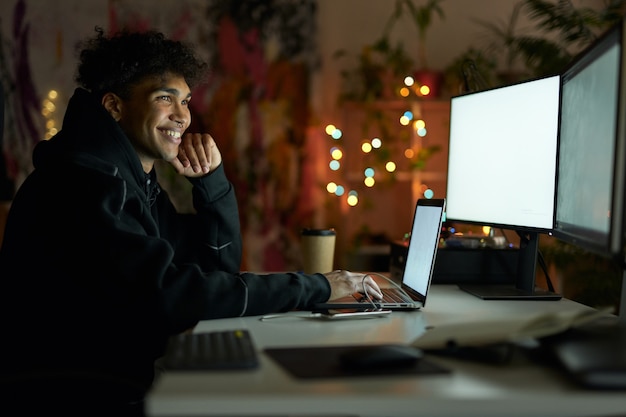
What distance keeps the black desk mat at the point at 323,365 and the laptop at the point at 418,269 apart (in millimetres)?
447

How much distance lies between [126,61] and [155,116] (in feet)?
0.57

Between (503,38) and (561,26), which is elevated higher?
(503,38)

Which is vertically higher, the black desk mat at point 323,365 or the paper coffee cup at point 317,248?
the paper coffee cup at point 317,248

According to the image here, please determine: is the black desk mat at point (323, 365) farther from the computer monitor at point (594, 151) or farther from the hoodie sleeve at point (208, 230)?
the hoodie sleeve at point (208, 230)

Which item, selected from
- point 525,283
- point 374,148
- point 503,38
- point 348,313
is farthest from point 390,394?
point 503,38

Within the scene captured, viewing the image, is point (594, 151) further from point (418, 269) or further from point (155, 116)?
point (155, 116)

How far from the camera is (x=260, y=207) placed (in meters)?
4.68

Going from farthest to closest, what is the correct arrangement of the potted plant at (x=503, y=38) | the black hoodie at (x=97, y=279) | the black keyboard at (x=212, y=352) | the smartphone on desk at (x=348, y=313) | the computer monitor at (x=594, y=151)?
the potted plant at (x=503, y=38) < the smartphone on desk at (x=348, y=313) < the black hoodie at (x=97, y=279) < the computer monitor at (x=594, y=151) < the black keyboard at (x=212, y=352)

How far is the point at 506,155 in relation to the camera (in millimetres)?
2014

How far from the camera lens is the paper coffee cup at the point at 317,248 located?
7.04 ft

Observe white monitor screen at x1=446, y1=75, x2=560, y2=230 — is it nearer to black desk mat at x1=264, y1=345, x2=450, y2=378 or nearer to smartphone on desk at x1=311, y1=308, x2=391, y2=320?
smartphone on desk at x1=311, y1=308, x2=391, y2=320

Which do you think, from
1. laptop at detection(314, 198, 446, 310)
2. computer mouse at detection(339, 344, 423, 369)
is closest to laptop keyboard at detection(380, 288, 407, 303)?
laptop at detection(314, 198, 446, 310)

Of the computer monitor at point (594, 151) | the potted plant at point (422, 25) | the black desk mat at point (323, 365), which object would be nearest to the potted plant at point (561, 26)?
the potted plant at point (422, 25)

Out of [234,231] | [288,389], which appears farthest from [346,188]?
[288,389]
